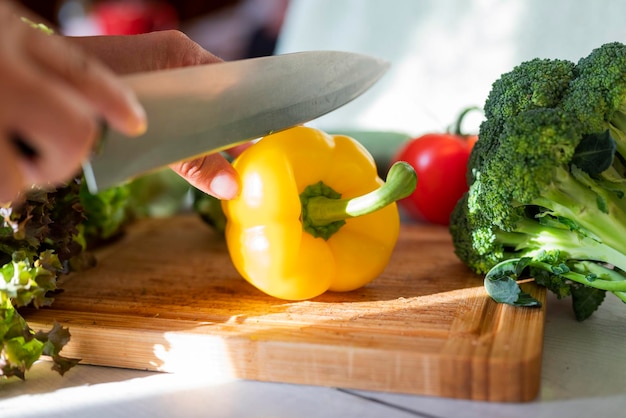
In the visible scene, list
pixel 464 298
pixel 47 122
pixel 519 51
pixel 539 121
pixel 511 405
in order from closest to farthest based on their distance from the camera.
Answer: pixel 47 122 < pixel 511 405 < pixel 539 121 < pixel 464 298 < pixel 519 51

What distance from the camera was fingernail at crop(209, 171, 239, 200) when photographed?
3.94 ft

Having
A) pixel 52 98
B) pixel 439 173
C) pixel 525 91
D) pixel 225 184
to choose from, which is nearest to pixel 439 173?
pixel 439 173

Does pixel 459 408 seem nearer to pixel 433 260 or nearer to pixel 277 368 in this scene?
pixel 277 368

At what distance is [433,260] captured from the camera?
142 centimetres

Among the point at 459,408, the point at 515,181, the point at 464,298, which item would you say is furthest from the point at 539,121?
the point at 459,408

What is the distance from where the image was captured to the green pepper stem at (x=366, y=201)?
1117mm

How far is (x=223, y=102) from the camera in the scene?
1.02 m

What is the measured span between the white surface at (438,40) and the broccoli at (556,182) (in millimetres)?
745

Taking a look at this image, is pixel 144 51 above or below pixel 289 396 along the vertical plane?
above

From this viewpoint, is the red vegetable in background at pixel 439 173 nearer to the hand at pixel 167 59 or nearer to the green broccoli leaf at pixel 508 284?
the green broccoli leaf at pixel 508 284

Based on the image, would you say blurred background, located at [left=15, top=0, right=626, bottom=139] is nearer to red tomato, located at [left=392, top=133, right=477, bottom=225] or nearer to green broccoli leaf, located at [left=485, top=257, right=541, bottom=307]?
red tomato, located at [left=392, top=133, right=477, bottom=225]

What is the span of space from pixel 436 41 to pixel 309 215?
4.03 feet

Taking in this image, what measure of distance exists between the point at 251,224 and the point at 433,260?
1.36 feet

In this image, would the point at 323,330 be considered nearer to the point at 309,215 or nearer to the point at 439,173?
the point at 309,215
